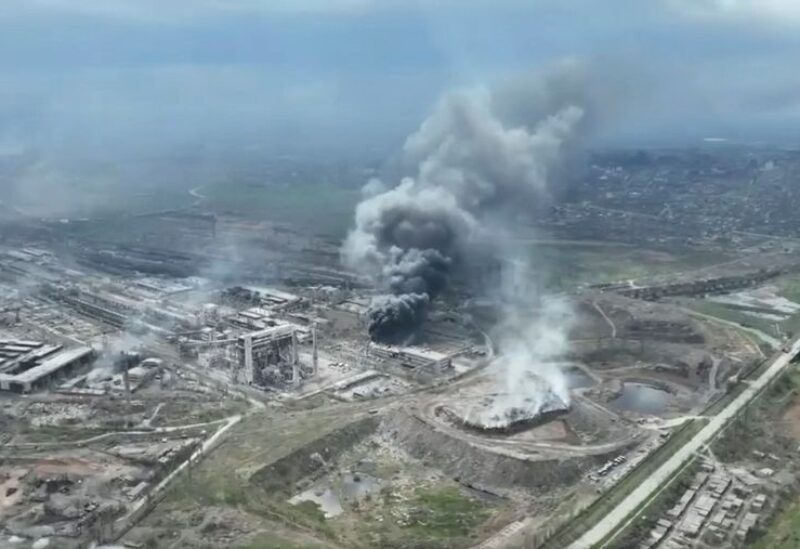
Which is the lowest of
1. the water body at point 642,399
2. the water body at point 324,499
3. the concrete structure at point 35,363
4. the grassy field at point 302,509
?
the water body at point 324,499

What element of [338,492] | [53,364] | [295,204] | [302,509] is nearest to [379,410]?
[338,492]

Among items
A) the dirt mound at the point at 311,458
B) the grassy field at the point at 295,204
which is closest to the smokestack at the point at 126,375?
the dirt mound at the point at 311,458

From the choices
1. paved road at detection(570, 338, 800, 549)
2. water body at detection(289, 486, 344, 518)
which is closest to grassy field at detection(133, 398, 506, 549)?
water body at detection(289, 486, 344, 518)

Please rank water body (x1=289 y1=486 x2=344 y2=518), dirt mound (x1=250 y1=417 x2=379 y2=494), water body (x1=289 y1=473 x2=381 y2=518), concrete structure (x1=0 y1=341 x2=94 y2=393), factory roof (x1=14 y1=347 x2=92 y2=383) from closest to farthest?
water body (x1=289 y1=486 x2=344 y2=518)
water body (x1=289 y1=473 x2=381 y2=518)
dirt mound (x1=250 y1=417 x2=379 y2=494)
concrete structure (x1=0 y1=341 x2=94 y2=393)
factory roof (x1=14 y1=347 x2=92 y2=383)

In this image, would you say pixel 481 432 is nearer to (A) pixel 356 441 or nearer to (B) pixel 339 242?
(A) pixel 356 441

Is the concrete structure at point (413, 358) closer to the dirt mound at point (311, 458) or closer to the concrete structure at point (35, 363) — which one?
the dirt mound at point (311, 458)

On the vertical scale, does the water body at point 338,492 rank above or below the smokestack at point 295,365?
below

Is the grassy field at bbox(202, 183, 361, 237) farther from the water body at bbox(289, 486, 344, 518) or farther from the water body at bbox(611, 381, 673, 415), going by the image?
the water body at bbox(289, 486, 344, 518)
